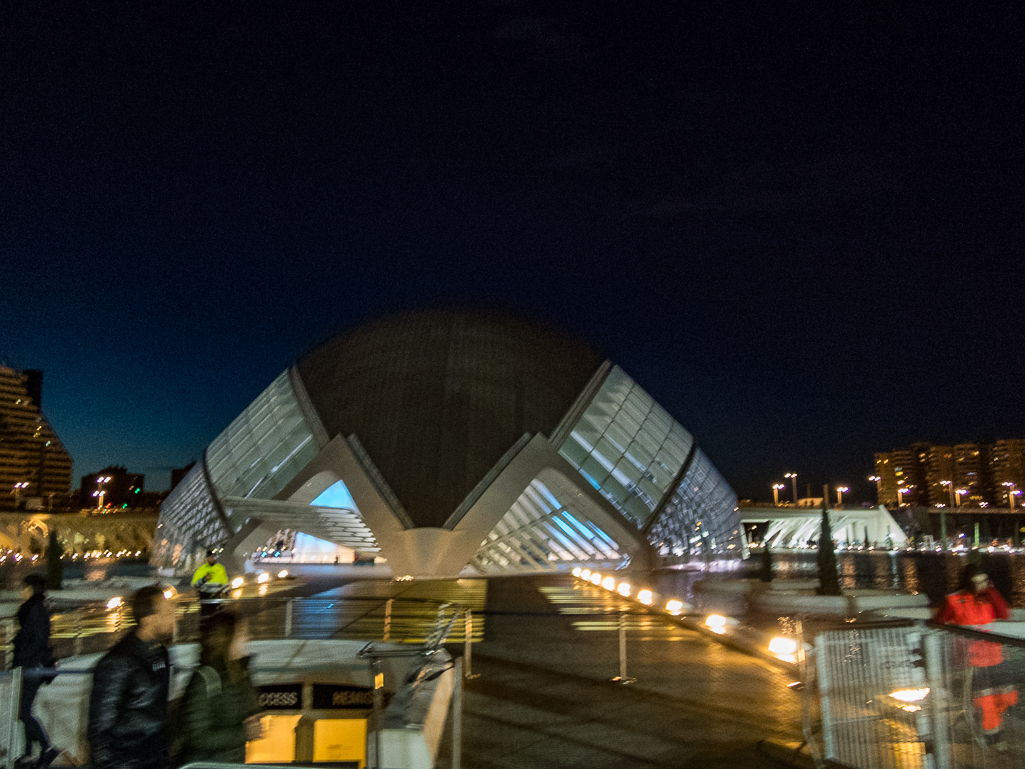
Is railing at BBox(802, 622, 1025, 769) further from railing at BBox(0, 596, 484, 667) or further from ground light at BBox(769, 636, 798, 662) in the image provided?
railing at BBox(0, 596, 484, 667)

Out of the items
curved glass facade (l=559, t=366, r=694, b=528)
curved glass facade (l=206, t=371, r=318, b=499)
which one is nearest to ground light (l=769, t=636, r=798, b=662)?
curved glass facade (l=559, t=366, r=694, b=528)

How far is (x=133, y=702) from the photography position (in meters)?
3.88

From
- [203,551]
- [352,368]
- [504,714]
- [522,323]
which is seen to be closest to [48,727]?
[504,714]

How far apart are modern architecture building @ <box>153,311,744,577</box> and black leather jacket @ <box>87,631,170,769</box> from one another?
1938 cm

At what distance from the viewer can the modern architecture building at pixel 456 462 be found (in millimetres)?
26516

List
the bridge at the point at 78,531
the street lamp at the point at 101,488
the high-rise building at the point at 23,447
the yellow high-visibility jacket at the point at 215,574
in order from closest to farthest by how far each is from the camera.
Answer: the yellow high-visibility jacket at the point at 215,574, the bridge at the point at 78,531, the street lamp at the point at 101,488, the high-rise building at the point at 23,447

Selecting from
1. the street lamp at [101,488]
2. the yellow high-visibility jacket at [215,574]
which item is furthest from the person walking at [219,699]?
the street lamp at [101,488]

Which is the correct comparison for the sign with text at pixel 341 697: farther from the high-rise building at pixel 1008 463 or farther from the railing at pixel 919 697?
the high-rise building at pixel 1008 463

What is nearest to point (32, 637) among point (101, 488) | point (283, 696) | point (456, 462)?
point (283, 696)

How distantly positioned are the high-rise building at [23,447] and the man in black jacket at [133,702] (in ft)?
430

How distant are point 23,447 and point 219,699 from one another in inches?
6226

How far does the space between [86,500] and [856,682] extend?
192 metres

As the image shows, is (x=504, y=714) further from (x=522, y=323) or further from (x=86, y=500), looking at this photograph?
(x=86, y=500)

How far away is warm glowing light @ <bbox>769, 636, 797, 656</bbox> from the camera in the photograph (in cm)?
940
